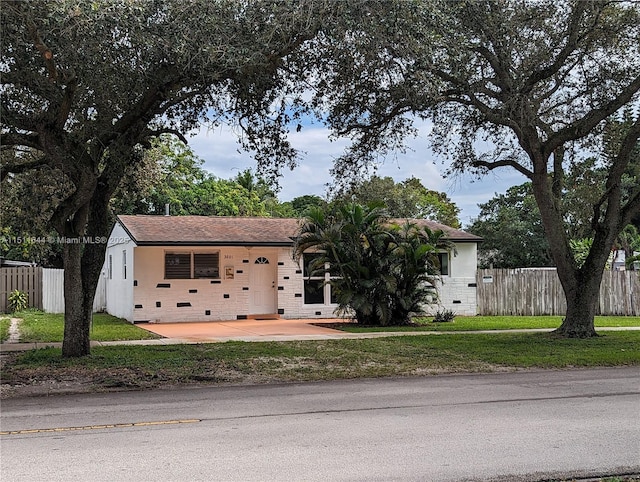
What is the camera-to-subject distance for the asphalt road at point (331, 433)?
6203 millimetres

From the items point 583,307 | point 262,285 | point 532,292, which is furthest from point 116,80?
point 532,292

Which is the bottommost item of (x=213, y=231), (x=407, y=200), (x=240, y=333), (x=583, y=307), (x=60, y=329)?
(x=240, y=333)


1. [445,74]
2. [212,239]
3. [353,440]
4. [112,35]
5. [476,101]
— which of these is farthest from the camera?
[212,239]

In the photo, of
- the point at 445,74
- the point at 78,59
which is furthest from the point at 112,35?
the point at 445,74

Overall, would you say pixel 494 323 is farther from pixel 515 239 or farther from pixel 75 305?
pixel 515 239

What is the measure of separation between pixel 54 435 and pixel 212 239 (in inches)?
→ 627

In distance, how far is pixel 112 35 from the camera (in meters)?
10.1

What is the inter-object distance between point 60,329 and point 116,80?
415 inches

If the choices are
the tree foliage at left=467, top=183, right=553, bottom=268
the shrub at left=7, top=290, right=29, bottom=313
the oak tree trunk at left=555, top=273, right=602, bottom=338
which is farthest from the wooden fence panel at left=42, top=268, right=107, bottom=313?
the tree foliage at left=467, top=183, right=553, bottom=268

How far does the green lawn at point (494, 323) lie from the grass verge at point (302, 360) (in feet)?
10.5

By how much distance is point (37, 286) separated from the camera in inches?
1078

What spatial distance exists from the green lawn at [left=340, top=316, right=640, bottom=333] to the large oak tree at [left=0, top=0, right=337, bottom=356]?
8213mm

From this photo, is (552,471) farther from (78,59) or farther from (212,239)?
(212,239)

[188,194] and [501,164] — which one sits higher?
[188,194]
